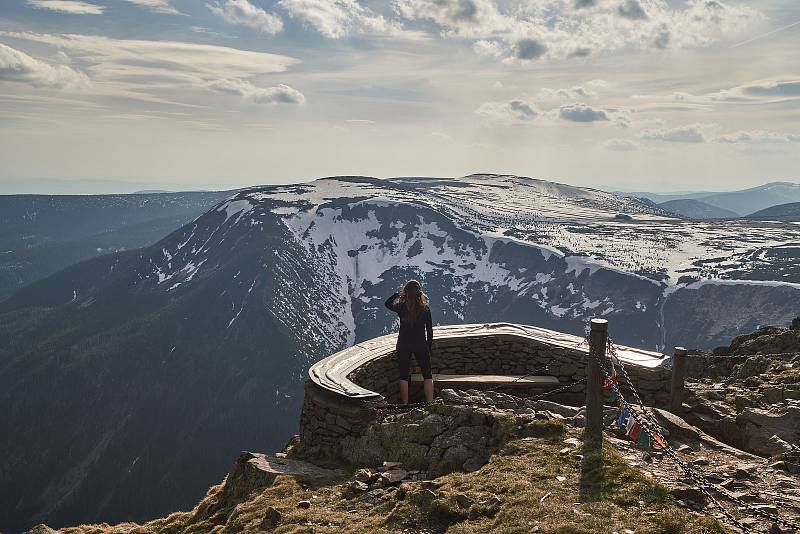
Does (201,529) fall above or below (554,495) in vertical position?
below

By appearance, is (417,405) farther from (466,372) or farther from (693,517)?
(693,517)

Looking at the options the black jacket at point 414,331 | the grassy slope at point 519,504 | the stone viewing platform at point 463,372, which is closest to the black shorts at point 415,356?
the black jacket at point 414,331

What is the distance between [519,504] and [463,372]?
35.3ft

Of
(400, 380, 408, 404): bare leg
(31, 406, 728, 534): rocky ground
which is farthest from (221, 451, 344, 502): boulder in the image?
(400, 380, 408, 404): bare leg

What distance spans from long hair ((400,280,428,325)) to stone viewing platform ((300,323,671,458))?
242cm

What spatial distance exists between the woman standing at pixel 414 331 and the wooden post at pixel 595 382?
553 cm

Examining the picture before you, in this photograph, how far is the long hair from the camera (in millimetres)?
16234

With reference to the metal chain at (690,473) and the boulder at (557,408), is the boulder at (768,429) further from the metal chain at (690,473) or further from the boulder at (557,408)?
the boulder at (557,408)

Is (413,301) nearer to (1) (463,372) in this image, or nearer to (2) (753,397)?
(1) (463,372)

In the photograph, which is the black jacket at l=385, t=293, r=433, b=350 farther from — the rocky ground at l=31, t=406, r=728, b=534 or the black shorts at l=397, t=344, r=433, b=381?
the rocky ground at l=31, t=406, r=728, b=534

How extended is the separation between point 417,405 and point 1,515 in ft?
789

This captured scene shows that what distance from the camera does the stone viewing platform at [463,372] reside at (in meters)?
15.4

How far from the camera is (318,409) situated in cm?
1588

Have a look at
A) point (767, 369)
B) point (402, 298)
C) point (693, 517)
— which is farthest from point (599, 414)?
point (767, 369)
